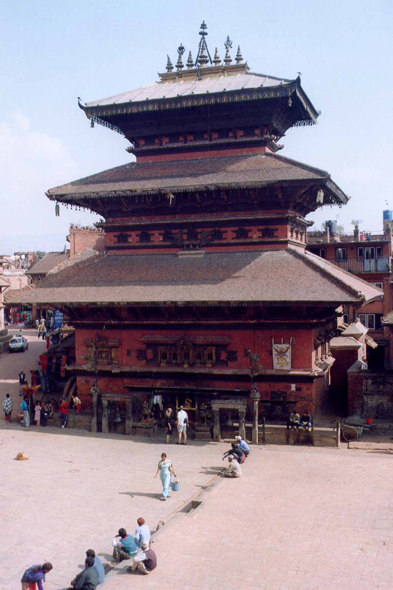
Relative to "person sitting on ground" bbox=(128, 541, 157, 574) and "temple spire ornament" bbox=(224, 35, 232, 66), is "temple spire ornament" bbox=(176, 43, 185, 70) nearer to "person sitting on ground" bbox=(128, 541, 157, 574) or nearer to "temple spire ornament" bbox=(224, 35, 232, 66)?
"temple spire ornament" bbox=(224, 35, 232, 66)

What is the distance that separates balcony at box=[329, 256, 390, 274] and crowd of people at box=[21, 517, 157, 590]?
4227 cm

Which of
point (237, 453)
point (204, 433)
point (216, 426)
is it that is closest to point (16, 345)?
point (204, 433)

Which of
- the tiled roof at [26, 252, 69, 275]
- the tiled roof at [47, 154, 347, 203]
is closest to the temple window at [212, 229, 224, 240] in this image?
the tiled roof at [47, 154, 347, 203]

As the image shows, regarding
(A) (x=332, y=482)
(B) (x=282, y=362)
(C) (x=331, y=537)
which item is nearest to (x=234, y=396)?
(B) (x=282, y=362)

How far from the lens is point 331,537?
12.0 m

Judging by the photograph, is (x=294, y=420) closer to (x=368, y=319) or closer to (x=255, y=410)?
(x=255, y=410)

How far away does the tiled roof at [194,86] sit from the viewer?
24.8m

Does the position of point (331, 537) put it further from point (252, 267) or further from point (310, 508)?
point (252, 267)

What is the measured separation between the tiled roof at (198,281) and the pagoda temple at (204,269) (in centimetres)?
9

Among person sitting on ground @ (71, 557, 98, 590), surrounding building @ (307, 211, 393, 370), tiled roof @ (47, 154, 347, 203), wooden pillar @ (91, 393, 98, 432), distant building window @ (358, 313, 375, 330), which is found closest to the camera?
person sitting on ground @ (71, 557, 98, 590)

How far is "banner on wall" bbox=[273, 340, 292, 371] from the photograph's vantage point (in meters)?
21.5

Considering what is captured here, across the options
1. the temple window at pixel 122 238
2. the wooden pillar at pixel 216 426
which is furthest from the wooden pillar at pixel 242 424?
the temple window at pixel 122 238

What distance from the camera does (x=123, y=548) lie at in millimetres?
11469

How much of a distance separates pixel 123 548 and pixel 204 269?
1346 centimetres
